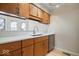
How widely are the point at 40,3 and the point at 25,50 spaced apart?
0.77 meters

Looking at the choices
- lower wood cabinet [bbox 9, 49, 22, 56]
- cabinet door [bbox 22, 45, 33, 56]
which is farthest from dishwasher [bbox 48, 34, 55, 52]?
lower wood cabinet [bbox 9, 49, 22, 56]

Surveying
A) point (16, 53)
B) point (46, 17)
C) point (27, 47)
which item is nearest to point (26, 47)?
point (27, 47)

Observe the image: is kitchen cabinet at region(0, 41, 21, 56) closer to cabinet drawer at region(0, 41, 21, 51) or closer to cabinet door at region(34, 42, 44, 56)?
cabinet drawer at region(0, 41, 21, 51)

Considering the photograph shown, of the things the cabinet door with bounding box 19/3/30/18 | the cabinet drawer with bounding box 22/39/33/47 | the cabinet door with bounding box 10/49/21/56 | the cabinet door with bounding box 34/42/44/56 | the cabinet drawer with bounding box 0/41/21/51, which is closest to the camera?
the cabinet drawer with bounding box 0/41/21/51

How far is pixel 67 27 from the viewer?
6.44 feet

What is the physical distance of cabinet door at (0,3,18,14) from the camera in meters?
1.84

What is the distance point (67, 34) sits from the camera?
1.97 metres

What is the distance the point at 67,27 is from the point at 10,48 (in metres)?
0.96

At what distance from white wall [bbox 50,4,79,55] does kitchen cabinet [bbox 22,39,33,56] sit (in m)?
0.42

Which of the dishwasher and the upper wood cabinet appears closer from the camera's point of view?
the upper wood cabinet

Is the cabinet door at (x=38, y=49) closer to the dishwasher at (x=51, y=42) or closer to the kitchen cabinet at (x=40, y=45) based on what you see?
the kitchen cabinet at (x=40, y=45)

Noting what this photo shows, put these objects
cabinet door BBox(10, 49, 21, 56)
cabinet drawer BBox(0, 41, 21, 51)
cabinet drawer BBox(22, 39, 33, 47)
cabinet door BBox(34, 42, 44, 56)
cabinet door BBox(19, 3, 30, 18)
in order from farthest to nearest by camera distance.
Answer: cabinet door BBox(19, 3, 30, 18)
cabinet door BBox(34, 42, 44, 56)
cabinet drawer BBox(22, 39, 33, 47)
cabinet door BBox(10, 49, 21, 56)
cabinet drawer BBox(0, 41, 21, 51)

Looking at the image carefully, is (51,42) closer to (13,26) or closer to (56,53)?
(56,53)

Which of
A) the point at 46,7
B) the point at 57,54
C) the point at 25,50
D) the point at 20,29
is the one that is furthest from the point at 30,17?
the point at 57,54
